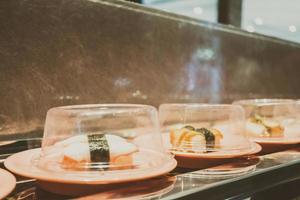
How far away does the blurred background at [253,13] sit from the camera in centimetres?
249

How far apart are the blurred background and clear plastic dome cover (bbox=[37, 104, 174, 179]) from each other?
1011mm

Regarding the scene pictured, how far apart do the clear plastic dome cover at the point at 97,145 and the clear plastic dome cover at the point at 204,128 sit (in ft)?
0.34

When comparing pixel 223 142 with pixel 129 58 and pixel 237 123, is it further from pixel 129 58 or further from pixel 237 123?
pixel 129 58

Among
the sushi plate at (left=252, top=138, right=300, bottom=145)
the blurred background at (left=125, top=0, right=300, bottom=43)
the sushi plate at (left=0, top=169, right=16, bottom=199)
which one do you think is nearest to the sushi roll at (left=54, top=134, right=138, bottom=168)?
the sushi plate at (left=0, top=169, right=16, bottom=199)

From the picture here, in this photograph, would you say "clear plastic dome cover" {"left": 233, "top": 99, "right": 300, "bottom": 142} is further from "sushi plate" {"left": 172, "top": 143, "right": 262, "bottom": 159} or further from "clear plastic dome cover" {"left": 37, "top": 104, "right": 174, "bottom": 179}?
"clear plastic dome cover" {"left": 37, "top": 104, "right": 174, "bottom": 179}

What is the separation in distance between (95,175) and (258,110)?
1174 millimetres

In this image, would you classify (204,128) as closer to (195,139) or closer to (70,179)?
(195,139)

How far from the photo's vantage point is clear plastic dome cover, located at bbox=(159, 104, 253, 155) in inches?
42.6

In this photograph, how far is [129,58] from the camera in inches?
62.7

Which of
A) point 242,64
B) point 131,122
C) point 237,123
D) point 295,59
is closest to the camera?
point 131,122

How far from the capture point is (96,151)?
85 centimetres

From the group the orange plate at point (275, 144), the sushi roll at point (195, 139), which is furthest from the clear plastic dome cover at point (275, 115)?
the sushi roll at point (195, 139)

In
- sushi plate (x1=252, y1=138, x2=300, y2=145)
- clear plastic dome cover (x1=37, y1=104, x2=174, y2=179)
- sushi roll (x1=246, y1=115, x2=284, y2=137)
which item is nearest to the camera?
clear plastic dome cover (x1=37, y1=104, x2=174, y2=179)

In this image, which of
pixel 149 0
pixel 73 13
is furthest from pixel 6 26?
pixel 149 0
